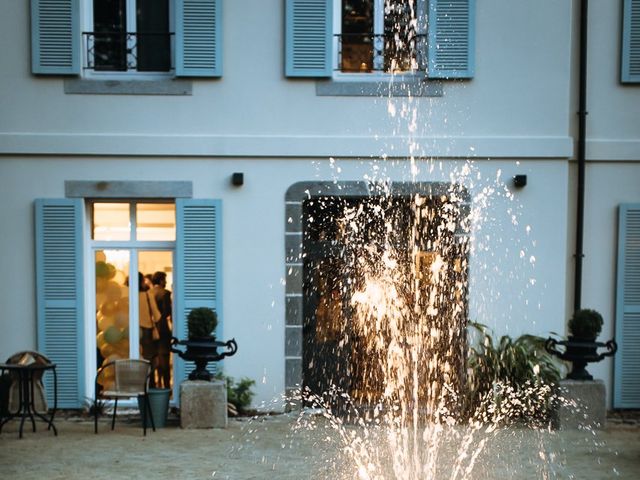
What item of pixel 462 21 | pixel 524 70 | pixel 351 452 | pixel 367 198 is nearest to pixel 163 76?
pixel 367 198

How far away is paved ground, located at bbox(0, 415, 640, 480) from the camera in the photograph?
613 centimetres

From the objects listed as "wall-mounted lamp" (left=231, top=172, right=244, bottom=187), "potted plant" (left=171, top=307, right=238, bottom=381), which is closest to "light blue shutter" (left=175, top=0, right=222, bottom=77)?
"wall-mounted lamp" (left=231, top=172, right=244, bottom=187)

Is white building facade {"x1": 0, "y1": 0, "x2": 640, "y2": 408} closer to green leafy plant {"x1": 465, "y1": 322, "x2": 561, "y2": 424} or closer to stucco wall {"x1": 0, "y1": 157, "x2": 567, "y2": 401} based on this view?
stucco wall {"x1": 0, "y1": 157, "x2": 567, "y2": 401}

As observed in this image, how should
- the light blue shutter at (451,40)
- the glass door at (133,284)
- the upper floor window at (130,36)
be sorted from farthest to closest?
the glass door at (133,284)
the upper floor window at (130,36)
the light blue shutter at (451,40)

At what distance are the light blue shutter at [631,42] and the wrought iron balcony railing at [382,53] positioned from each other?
2247 millimetres

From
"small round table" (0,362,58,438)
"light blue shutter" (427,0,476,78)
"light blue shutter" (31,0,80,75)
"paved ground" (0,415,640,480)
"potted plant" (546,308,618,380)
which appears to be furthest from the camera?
"light blue shutter" (427,0,476,78)

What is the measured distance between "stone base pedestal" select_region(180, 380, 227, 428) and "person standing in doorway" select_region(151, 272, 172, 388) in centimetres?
109

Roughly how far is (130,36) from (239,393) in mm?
4122

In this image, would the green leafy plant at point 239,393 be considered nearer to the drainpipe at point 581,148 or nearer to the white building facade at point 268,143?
the white building facade at point 268,143

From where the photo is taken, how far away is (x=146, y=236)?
8516 millimetres

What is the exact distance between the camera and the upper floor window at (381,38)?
27.6 ft

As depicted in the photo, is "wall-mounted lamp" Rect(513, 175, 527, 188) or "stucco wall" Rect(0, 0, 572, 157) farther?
"wall-mounted lamp" Rect(513, 175, 527, 188)

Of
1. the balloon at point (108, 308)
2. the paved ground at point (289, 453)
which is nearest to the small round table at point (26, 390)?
the paved ground at point (289, 453)

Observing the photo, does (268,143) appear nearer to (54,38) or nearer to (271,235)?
(271,235)
